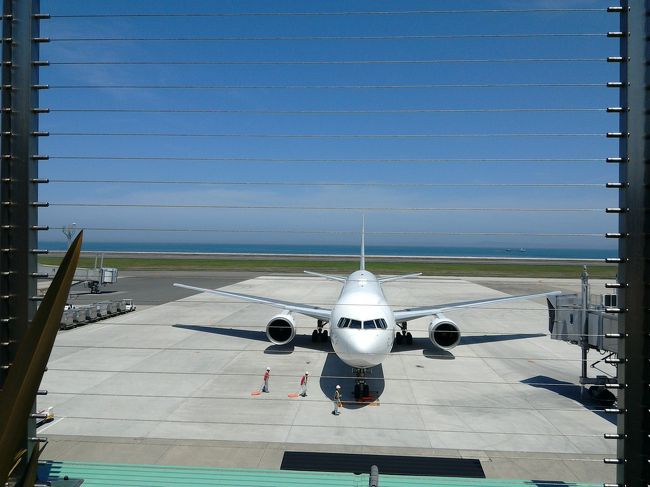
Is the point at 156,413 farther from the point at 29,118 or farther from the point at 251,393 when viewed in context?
the point at 29,118

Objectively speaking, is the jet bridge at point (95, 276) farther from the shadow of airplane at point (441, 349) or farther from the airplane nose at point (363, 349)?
the airplane nose at point (363, 349)

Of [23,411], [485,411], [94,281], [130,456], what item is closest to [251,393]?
[130,456]

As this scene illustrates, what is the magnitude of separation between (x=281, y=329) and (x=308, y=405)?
6.53m

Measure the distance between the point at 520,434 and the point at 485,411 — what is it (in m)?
1.81

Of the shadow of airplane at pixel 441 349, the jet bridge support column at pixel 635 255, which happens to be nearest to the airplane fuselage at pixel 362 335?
the shadow of airplane at pixel 441 349

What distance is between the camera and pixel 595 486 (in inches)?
153

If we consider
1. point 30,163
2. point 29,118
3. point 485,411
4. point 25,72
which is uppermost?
point 25,72

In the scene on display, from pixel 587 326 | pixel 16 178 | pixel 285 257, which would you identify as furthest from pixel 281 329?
pixel 16 178

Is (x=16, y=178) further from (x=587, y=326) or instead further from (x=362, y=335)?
(x=587, y=326)

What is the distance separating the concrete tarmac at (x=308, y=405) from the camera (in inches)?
386

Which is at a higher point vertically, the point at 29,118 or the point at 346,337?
the point at 29,118

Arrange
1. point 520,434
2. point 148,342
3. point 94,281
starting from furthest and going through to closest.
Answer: point 94,281
point 148,342
point 520,434

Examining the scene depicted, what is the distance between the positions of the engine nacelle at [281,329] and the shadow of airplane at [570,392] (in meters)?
8.79

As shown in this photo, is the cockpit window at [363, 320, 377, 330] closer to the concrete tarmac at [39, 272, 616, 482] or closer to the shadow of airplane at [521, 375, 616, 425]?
the concrete tarmac at [39, 272, 616, 482]
